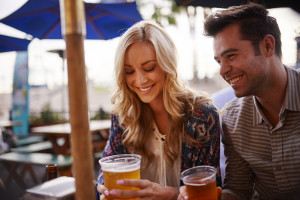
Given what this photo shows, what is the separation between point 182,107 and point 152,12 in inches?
504

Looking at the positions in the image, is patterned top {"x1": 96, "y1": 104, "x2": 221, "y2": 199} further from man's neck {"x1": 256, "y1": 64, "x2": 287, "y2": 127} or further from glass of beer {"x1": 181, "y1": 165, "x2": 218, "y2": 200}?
glass of beer {"x1": 181, "y1": 165, "x2": 218, "y2": 200}

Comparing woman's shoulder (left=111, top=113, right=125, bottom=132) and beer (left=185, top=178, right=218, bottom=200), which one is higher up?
woman's shoulder (left=111, top=113, right=125, bottom=132)

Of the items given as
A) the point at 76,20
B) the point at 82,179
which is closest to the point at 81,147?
the point at 82,179

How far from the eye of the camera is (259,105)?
1.85m

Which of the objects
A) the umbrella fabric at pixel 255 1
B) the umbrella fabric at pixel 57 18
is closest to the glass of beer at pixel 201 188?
the umbrella fabric at pixel 255 1

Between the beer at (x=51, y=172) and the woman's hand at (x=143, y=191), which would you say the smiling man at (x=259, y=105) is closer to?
the woman's hand at (x=143, y=191)

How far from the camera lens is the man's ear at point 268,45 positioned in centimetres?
173

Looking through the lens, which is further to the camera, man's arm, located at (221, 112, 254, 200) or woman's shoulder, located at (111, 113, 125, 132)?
woman's shoulder, located at (111, 113, 125, 132)

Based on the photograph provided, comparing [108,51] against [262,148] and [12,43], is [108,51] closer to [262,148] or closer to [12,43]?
[12,43]

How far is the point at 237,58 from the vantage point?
1.69 m

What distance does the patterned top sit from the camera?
183 cm

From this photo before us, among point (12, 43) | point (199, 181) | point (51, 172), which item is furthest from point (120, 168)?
point (12, 43)

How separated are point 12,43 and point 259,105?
596 cm

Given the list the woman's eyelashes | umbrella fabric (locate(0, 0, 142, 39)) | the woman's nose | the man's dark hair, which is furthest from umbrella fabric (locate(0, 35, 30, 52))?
the man's dark hair
